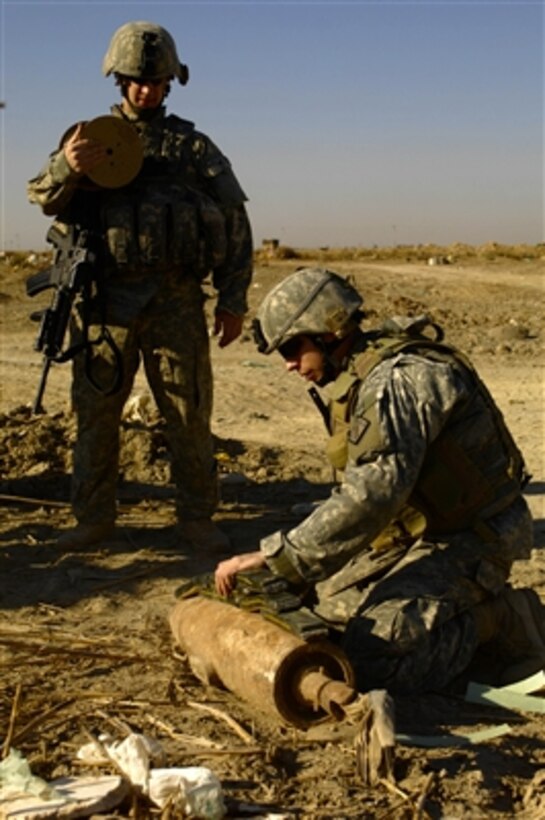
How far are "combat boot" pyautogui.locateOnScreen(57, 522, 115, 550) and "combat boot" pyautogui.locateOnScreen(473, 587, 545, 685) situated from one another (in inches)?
94.4

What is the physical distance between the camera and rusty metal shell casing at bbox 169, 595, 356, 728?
4.15 meters

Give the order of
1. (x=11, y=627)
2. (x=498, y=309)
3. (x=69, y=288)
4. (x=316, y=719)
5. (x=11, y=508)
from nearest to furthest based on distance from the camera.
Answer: (x=316, y=719), (x=11, y=627), (x=69, y=288), (x=11, y=508), (x=498, y=309)

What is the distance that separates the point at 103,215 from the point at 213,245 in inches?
21.1

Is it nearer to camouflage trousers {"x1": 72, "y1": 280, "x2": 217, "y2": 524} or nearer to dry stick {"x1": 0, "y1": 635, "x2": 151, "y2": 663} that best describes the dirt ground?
dry stick {"x1": 0, "y1": 635, "x2": 151, "y2": 663}

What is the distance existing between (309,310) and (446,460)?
71 centimetres

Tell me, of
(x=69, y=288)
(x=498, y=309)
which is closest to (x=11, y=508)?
(x=69, y=288)

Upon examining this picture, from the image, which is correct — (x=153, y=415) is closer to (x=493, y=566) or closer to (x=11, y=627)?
(x=11, y=627)

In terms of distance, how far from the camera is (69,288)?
625 centimetres

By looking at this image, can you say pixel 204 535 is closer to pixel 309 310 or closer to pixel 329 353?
pixel 329 353

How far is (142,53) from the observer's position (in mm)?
6148

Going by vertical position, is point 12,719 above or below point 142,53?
below

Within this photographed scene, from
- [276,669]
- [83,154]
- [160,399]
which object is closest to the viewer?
[276,669]

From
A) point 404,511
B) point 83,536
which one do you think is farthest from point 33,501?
point 404,511

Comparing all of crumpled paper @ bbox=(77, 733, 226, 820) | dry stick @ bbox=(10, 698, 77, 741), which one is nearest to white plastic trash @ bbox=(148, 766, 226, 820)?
crumpled paper @ bbox=(77, 733, 226, 820)
